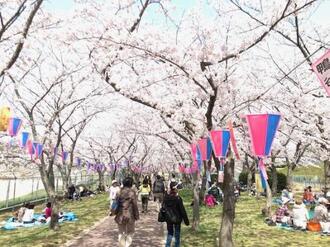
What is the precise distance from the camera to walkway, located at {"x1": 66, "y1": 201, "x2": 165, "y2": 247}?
11.2m

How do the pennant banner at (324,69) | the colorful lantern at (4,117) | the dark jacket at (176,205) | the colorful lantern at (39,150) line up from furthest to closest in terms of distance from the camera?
the colorful lantern at (39,150) < the colorful lantern at (4,117) < the dark jacket at (176,205) < the pennant banner at (324,69)

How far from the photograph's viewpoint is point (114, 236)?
12.6 m

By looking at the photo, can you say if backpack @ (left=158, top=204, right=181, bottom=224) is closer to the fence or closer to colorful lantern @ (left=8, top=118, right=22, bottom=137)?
colorful lantern @ (left=8, top=118, right=22, bottom=137)

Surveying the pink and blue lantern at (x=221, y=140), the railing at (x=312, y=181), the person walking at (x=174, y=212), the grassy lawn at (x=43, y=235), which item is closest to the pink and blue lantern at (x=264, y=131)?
the pink and blue lantern at (x=221, y=140)

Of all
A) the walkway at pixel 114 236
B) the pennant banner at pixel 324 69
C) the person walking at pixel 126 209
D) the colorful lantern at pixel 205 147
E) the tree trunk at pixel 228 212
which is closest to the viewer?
the pennant banner at pixel 324 69

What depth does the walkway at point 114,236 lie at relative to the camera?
443 inches

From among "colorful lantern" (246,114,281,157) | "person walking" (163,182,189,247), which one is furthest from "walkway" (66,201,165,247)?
"colorful lantern" (246,114,281,157)

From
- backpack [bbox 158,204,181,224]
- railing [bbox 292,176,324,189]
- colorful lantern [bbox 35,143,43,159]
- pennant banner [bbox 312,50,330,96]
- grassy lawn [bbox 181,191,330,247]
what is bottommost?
grassy lawn [bbox 181,191,330,247]

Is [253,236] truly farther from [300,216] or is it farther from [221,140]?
[221,140]

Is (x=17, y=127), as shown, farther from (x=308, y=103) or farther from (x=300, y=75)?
(x=300, y=75)

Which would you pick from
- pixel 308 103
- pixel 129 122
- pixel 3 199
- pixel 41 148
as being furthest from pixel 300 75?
pixel 3 199

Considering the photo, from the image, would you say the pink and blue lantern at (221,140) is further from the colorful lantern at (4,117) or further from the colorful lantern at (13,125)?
the colorful lantern at (13,125)

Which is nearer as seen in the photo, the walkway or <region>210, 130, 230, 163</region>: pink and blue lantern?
<region>210, 130, 230, 163</region>: pink and blue lantern

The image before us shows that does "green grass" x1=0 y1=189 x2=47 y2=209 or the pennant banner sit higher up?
the pennant banner
